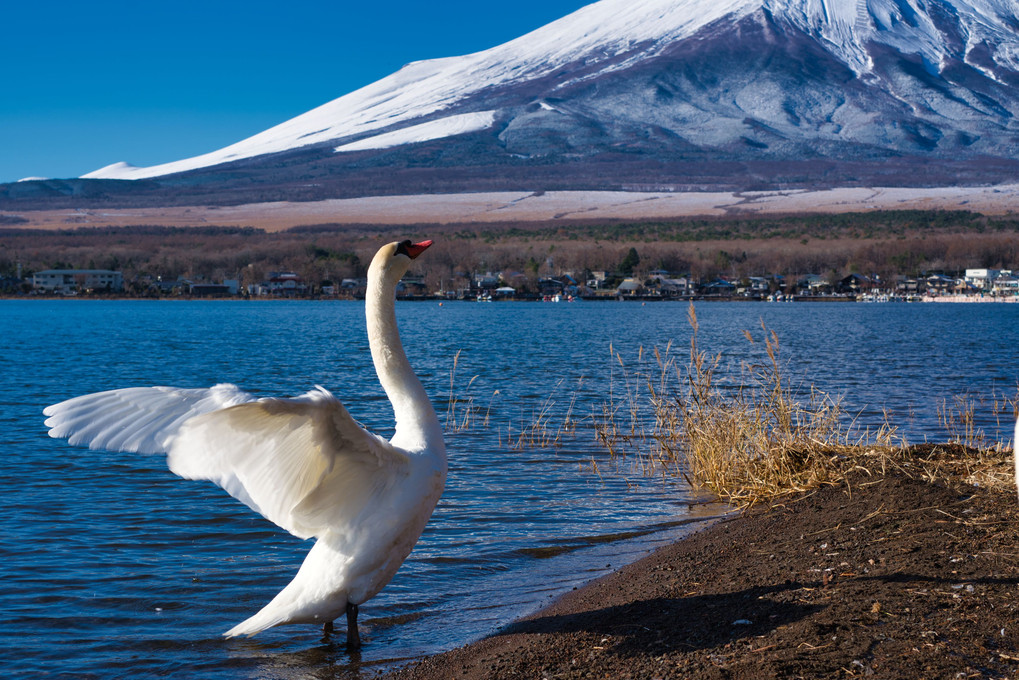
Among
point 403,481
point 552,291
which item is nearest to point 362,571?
point 403,481

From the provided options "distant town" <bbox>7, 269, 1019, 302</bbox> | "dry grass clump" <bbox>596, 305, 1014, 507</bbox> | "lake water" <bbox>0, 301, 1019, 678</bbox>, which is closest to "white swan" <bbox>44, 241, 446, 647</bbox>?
"lake water" <bbox>0, 301, 1019, 678</bbox>

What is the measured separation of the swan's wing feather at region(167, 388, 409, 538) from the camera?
5.05m

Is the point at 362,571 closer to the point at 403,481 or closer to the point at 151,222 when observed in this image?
the point at 403,481

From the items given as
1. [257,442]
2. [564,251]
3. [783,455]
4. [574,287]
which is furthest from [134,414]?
[564,251]

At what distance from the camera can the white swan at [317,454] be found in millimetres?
4945

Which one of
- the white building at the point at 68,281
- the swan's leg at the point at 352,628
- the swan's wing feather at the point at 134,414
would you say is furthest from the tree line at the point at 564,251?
the swan's wing feather at the point at 134,414

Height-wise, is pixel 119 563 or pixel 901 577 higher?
pixel 901 577

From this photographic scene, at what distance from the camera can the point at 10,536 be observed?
9969 mm

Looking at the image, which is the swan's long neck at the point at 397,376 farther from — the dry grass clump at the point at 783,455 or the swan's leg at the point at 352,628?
the dry grass clump at the point at 783,455

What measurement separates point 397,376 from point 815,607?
9.13 ft

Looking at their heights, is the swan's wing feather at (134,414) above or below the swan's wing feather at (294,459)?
above

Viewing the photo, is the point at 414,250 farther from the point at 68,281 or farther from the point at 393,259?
the point at 68,281

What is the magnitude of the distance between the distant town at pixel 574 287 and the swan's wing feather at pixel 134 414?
13851 centimetres

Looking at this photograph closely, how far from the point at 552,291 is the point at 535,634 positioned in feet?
483
